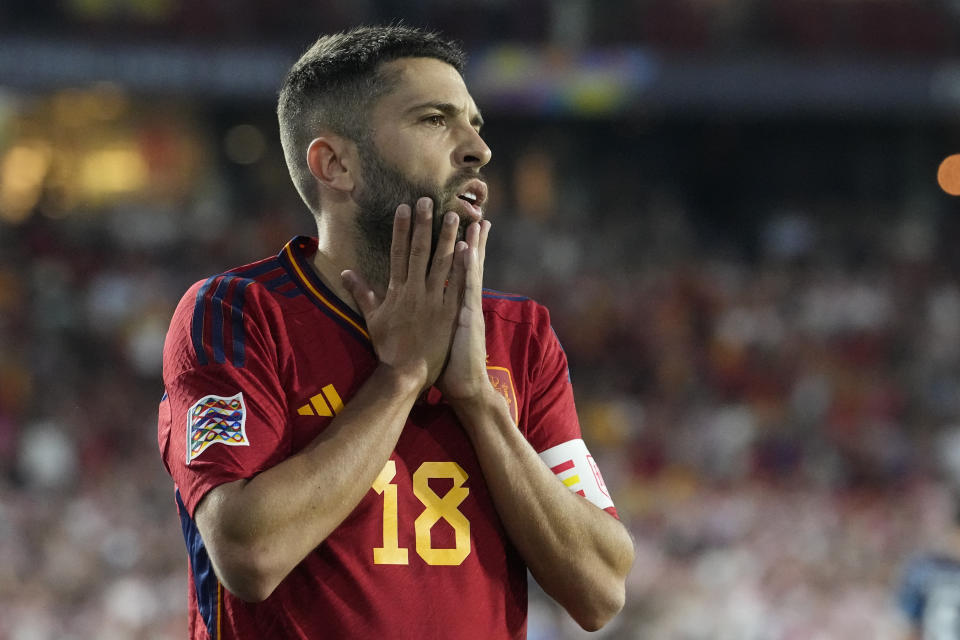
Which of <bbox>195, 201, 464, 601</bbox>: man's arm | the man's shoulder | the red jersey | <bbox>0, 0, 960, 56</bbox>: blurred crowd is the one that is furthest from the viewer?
<bbox>0, 0, 960, 56</bbox>: blurred crowd

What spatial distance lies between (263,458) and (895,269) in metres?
13.9

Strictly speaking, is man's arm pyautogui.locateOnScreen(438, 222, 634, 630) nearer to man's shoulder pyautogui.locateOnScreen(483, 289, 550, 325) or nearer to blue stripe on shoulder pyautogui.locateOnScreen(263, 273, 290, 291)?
man's shoulder pyautogui.locateOnScreen(483, 289, 550, 325)

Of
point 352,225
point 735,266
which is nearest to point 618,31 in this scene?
point 735,266

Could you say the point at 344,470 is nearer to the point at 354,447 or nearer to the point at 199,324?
the point at 354,447

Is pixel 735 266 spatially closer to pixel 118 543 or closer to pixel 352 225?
pixel 118 543

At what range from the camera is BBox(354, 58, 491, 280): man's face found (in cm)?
214

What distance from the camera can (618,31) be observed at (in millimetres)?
15109

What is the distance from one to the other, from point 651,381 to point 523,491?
34.4 feet

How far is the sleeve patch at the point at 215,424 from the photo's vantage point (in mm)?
1938

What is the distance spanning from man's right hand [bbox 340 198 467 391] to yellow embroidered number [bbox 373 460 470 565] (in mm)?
157

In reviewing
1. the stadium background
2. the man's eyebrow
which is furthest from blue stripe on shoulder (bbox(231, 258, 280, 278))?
the stadium background

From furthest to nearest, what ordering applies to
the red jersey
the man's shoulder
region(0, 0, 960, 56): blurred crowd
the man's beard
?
region(0, 0, 960, 56): blurred crowd, the man's shoulder, the man's beard, the red jersey

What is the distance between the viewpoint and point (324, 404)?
81.7 inches

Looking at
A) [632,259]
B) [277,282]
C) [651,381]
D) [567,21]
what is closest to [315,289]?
[277,282]
